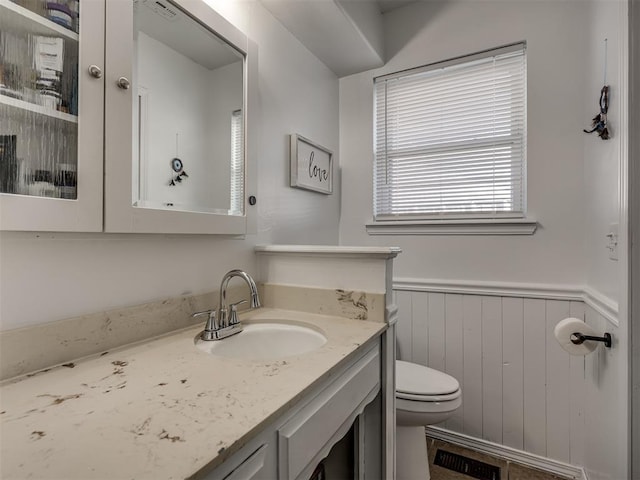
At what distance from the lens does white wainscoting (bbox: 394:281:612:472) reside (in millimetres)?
1522

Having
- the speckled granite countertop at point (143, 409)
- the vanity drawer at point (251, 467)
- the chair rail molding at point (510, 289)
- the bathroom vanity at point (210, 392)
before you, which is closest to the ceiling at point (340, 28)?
the bathroom vanity at point (210, 392)

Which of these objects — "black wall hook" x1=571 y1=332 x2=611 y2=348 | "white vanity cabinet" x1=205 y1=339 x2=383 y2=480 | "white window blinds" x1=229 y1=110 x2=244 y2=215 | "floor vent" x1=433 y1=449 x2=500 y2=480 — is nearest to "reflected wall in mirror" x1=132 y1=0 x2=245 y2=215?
"white window blinds" x1=229 y1=110 x2=244 y2=215

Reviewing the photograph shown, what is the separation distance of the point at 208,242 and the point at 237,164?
1.07 ft

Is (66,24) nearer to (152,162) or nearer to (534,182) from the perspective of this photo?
(152,162)

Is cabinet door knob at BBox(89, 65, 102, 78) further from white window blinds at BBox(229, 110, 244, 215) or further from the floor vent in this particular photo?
the floor vent

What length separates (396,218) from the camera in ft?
6.48

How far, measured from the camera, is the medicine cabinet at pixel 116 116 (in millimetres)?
680

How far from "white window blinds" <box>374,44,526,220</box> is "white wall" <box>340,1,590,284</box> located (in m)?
0.07

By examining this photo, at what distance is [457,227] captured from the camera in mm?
1783

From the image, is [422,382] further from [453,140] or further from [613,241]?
[453,140]

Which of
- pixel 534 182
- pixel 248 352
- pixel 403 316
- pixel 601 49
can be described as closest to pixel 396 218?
pixel 403 316

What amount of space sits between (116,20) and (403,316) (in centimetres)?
180

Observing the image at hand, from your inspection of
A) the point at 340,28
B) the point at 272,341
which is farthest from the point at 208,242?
the point at 340,28

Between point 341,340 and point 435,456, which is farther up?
point 341,340
